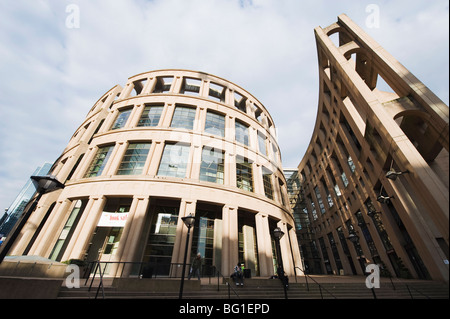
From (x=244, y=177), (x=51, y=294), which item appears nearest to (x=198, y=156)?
(x=244, y=177)

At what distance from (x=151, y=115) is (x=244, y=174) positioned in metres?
12.8

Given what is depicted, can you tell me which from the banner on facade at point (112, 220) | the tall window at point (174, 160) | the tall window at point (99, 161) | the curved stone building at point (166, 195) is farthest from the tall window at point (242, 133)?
the banner on facade at point (112, 220)

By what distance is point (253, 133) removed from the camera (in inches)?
975

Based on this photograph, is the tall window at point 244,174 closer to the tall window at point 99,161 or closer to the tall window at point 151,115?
the tall window at point 151,115

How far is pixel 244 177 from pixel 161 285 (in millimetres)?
12966

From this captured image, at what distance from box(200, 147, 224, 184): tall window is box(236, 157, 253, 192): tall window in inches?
75.8

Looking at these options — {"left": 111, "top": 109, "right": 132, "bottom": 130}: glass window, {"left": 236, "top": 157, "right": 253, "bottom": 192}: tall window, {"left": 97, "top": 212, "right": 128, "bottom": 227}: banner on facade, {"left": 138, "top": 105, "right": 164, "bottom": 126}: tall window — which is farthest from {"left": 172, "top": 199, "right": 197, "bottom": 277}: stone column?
{"left": 111, "top": 109, "right": 132, "bottom": 130}: glass window

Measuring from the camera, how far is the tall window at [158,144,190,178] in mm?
17656

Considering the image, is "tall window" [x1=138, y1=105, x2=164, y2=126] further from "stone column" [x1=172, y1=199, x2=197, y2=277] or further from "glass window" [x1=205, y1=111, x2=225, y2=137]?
"stone column" [x1=172, y1=199, x2=197, y2=277]

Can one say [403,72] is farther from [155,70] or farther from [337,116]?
[155,70]

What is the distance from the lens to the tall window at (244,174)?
1981 centimetres

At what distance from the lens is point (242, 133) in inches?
950

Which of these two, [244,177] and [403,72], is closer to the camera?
[403,72]
